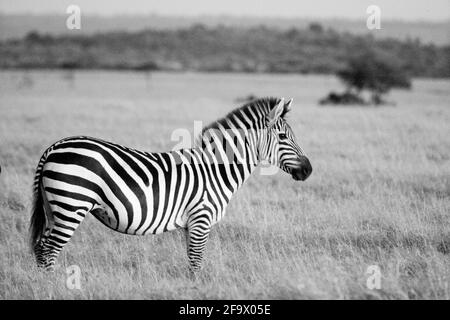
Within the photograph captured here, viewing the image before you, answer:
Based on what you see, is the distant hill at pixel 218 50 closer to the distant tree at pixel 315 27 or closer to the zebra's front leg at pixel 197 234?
the distant tree at pixel 315 27

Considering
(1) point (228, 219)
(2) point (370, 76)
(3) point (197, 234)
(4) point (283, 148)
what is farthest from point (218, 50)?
(3) point (197, 234)

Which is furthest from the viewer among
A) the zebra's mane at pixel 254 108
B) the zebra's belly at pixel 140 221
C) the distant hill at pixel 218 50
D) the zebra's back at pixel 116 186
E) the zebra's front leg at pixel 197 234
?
the distant hill at pixel 218 50

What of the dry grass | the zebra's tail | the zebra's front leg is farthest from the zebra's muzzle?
the zebra's tail

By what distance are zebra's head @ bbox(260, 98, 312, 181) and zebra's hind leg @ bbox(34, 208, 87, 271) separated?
1.93m

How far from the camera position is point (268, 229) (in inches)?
274

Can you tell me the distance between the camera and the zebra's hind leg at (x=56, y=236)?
16.1 feet

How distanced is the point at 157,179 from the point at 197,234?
656 millimetres

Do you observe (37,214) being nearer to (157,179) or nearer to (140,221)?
(140,221)

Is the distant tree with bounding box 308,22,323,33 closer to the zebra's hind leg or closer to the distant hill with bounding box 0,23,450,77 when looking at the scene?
the distant hill with bounding box 0,23,450,77

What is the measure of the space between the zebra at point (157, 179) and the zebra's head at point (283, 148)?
10 mm

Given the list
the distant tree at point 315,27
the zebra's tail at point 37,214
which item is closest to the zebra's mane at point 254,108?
the zebra's tail at point 37,214
